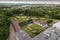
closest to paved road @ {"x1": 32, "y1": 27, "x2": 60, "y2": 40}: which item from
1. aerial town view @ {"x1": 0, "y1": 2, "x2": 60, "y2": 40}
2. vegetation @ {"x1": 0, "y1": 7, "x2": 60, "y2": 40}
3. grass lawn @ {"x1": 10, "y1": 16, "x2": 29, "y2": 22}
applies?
aerial town view @ {"x1": 0, "y1": 2, "x2": 60, "y2": 40}

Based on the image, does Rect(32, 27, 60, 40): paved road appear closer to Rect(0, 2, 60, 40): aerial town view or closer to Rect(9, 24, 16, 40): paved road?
Rect(0, 2, 60, 40): aerial town view

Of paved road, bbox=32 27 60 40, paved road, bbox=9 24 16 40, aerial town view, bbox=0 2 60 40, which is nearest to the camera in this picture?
paved road, bbox=32 27 60 40

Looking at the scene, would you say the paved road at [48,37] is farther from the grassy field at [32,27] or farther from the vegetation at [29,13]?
the vegetation at [29,13]

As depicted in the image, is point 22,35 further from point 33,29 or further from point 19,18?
point 19,18

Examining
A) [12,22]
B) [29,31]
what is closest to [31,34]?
[29,31]

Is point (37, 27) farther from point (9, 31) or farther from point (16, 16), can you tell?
point (16, 16)

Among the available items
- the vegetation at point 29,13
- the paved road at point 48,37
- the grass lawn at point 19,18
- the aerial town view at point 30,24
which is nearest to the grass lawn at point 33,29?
the aerial town view at point 30,24

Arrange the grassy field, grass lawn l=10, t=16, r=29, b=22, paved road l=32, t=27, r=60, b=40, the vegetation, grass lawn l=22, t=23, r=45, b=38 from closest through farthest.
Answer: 1. paved road l=32, t=27, r=60, b=40
2. grass lawn l=22, t=23, r=45, b=38
3. the grassy field
4. the vegetation
5. grass lawn l=10, t=16, r=29, b=22
